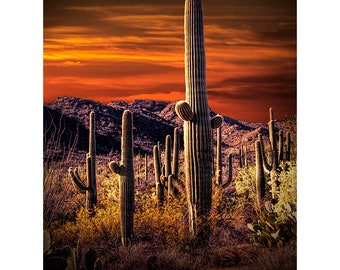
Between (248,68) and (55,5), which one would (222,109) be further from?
(55,5)

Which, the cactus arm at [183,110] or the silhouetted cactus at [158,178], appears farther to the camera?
the silhouetted cactus at [158,178]

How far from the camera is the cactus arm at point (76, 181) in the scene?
34.5 feet

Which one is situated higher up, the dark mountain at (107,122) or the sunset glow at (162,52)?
the sunset glow at (162,52)

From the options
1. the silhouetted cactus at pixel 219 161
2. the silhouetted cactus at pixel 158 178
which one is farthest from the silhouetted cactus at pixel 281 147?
the silhouetted cactus at pixel 158 178

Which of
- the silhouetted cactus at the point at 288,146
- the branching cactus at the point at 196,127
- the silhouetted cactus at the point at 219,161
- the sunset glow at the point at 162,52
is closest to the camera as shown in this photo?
the sunset glow at the point at 162,52

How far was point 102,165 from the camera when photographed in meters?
10.6

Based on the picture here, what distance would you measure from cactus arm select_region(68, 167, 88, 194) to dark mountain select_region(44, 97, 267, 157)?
28 cm

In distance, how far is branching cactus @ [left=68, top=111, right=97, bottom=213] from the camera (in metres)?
10.5

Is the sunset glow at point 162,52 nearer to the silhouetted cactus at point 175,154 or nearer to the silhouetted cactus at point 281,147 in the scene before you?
the silhouetted cactus at point 281,147

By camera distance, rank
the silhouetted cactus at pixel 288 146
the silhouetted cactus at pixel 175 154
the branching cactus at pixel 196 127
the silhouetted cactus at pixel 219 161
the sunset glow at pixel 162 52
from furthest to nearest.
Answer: the silhouetted cactus at pixel 288 146
the silhouetted cactus at pixel 219 161
the silhouetted cactus at pixel 175 154
the branching cactus at pixel 196 127
the sunset glow at pixel 162 52

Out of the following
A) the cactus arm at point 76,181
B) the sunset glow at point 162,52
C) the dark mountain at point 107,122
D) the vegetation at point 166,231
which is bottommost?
the vegetation at point 166,231

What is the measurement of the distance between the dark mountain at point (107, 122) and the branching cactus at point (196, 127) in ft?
0.62

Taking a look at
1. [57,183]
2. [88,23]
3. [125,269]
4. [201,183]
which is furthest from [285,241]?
[88,23]

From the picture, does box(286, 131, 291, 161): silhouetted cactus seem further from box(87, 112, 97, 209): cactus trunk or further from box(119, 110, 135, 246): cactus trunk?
box(87, 112, 97, 209): cactus trunk
